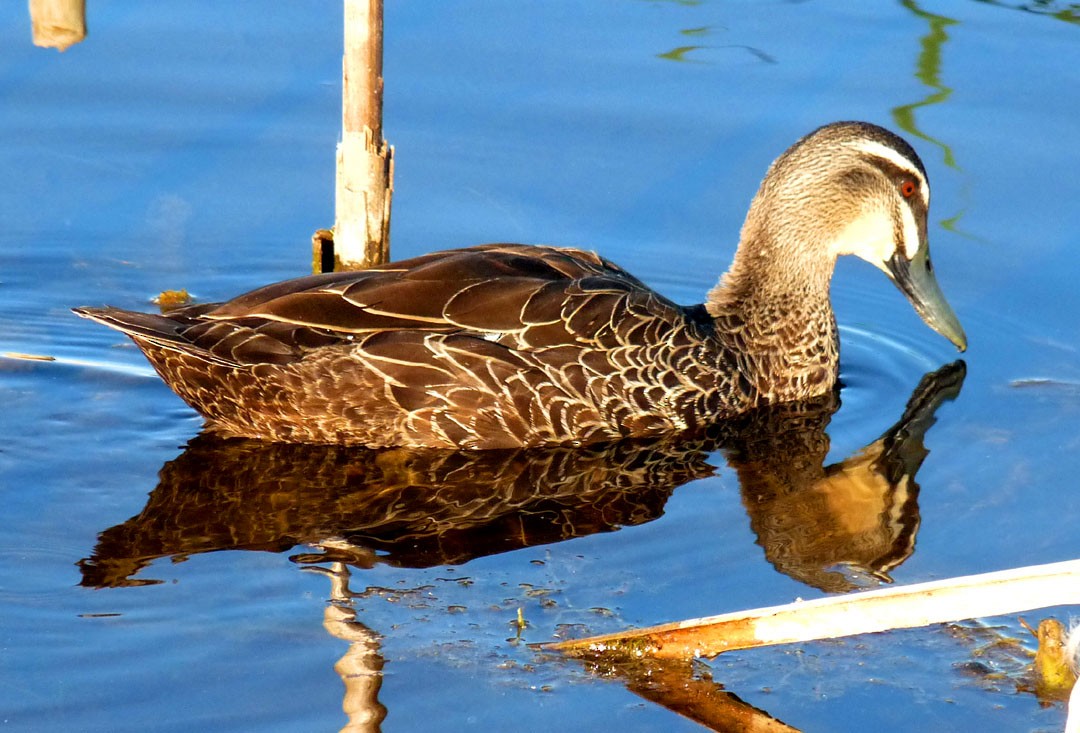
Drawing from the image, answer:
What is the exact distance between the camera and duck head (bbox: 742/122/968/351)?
8.73 meters

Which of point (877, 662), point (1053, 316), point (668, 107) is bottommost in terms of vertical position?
point (877, 662)

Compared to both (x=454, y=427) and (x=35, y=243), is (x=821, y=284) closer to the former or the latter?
(x=454, y=427)

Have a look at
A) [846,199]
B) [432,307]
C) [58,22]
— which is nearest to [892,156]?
[846,199]

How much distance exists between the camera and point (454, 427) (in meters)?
7.79

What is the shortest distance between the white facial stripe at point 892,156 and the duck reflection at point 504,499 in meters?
1.27

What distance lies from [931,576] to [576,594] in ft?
4.94

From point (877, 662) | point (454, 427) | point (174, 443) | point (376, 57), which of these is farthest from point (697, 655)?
point (376, 57)

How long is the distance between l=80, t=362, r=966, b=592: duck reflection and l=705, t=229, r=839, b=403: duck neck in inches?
13.8

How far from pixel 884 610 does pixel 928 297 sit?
4049 millimetres

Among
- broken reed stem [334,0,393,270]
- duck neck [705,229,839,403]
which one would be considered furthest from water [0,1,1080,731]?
broken reed stem [334,0,393,270]

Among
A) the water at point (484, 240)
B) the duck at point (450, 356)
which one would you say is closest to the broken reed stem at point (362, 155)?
the water at point (484, 240)

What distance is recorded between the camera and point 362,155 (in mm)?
8898

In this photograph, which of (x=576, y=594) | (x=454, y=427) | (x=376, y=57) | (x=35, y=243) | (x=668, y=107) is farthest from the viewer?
(x=668, y=107)

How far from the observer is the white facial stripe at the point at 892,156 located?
8688mm
